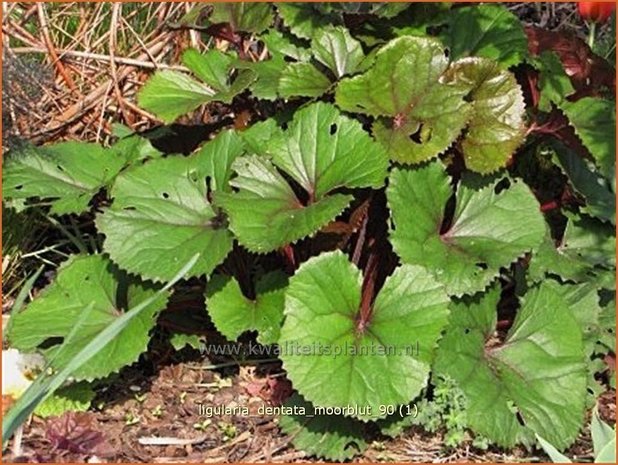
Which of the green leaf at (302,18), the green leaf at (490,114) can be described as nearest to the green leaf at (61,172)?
the green leaf at (302,18)

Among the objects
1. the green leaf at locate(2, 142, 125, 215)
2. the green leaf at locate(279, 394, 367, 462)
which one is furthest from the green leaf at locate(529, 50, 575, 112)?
the green leaf at locate(2, 142, 125, 215)

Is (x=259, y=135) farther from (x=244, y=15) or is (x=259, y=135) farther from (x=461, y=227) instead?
(x=461, y=227)

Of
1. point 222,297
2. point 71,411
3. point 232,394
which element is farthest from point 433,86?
point 71,411

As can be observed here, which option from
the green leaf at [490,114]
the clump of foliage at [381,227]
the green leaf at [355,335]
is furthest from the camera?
the green leaf at [490,114]

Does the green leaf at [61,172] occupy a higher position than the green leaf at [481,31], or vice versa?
the green leaf at [481,31]

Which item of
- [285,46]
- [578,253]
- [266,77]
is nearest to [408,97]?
[266,77]

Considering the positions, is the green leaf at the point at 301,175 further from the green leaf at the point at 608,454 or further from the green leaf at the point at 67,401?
the green leaf at the point at 608,454

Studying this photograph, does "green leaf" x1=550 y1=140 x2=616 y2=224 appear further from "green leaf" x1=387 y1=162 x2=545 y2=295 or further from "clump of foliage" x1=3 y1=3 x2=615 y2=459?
"green leaf" x1=387 y1=162 x2=545 y2=295
